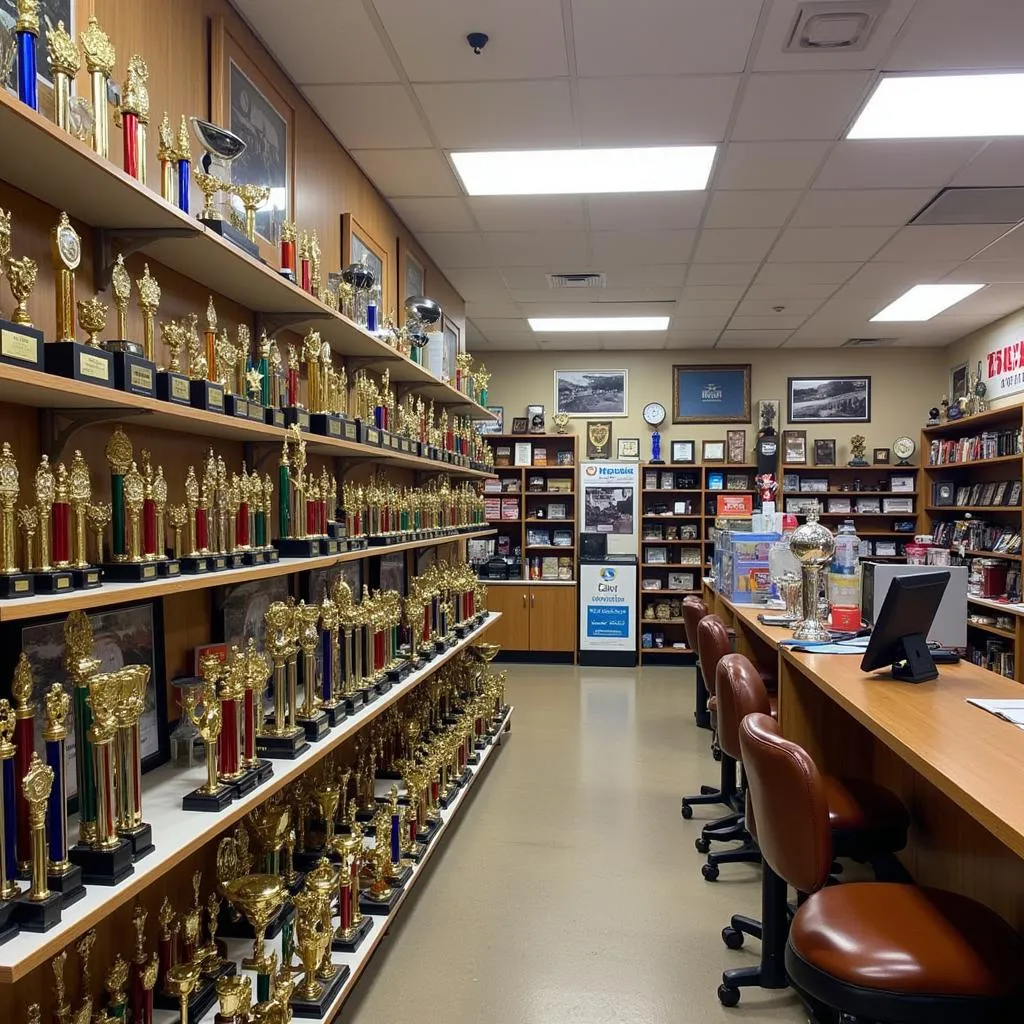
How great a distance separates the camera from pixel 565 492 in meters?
8.98

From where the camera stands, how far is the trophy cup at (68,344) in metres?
1.51

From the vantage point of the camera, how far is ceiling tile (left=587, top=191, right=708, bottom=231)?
4.48 m

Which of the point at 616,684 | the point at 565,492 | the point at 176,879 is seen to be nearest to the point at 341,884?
the point at 176,879

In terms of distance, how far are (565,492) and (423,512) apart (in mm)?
4627

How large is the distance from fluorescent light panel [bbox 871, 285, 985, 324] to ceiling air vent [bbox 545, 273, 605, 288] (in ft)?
7.84

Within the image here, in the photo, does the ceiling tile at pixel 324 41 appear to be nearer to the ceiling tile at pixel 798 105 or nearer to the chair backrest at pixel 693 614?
the ceiling tile at pixel 798 105

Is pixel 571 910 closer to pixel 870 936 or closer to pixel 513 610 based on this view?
pixel 870 936

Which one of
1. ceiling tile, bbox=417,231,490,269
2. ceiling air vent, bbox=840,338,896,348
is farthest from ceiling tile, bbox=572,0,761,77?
ceiling air vent, bbox=840,338,896,348

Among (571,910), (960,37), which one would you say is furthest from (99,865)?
(960,37)

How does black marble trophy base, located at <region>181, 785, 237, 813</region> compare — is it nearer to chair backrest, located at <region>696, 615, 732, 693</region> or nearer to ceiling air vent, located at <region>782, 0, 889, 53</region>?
chair backrest, located at <region>696, 615, 732, 693</region>

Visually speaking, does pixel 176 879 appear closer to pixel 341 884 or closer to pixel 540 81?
pixel 341 884

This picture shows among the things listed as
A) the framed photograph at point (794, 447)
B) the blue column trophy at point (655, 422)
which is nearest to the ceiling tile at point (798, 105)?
the blue column trophy at point (655, 422)

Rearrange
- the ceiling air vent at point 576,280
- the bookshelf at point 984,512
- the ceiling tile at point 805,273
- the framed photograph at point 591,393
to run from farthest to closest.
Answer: the framed photograph at point 591,393
the bookshelf at point 984,512
the ceiling air vent at point 576,280
the ceiling tile at point 805,273

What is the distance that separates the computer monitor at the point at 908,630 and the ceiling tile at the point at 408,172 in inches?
115
